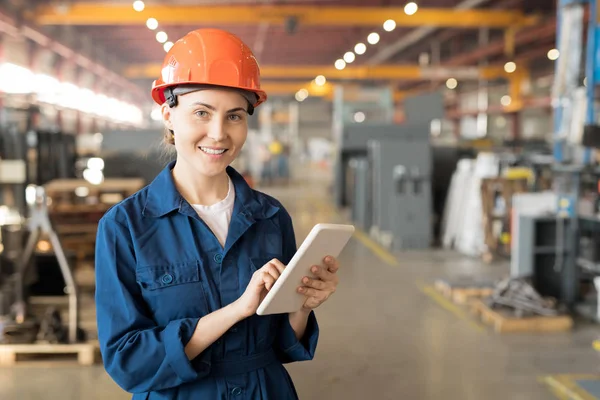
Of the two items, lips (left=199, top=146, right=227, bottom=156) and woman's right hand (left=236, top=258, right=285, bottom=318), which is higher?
lips (left=199, top=146, right=227, bottom=156)

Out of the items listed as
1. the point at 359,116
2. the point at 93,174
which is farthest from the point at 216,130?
the point at 359,116

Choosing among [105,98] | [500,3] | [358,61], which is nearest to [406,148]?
[500,3]

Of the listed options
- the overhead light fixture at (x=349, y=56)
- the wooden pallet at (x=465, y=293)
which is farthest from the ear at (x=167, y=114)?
the overhead light fixture at (x=349, y=56)

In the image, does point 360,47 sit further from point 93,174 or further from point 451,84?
point 93,174

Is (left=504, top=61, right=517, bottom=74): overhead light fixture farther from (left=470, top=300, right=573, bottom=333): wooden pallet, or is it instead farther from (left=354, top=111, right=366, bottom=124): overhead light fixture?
(left=470, top=300, right=573, bottom=333): wooden pallet

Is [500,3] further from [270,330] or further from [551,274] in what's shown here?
[270,330]

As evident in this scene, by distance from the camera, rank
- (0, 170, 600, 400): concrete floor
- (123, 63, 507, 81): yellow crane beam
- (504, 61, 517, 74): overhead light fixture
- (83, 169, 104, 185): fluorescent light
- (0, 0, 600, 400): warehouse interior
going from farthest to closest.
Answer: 1. (123, 63, 507, 81): yellow crane beam
2. (504, 61, 517, 74): overhead light fixture
3. (83, 169, 104, 185): fluorescent light
4. (0, 0, 600, 400): warehouse interior
5. (0, 170, 600, 400): concrete floor

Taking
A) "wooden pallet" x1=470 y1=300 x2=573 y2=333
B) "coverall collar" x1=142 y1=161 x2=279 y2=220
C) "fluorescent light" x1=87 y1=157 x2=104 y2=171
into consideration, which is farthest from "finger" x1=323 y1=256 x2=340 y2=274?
"fluorescent light" x1=87 y1=157 x2=104 y2=171

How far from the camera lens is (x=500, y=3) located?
51.1 feet

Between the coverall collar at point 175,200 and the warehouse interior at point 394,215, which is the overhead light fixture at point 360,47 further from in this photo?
the coverall collar at point 175,200

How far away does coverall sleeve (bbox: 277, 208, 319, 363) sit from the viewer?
175cm

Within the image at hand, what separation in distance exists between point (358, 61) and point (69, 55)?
11.9 meters

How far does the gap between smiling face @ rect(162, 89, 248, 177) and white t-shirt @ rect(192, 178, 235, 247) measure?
4.8 inches

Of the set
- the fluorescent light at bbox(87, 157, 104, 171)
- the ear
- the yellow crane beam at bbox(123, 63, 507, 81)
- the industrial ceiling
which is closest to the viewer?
the ear
